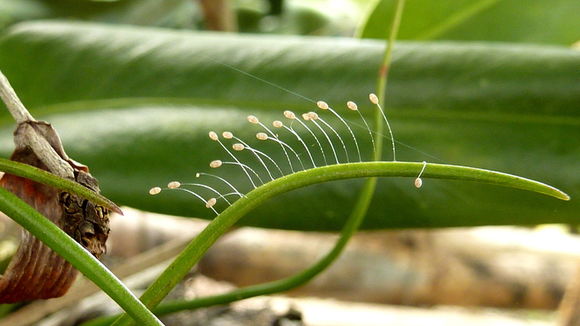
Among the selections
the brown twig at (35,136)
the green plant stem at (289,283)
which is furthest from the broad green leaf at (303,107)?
the brown twig at (35,136)

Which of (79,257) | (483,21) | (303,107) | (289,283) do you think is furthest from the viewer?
(483,21)

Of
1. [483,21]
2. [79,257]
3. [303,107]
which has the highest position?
[483,21]

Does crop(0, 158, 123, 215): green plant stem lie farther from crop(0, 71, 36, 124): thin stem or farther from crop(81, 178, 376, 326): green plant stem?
crop(81, 178, 376, 326): green plant stem

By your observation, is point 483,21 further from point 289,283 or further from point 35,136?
point 35,136

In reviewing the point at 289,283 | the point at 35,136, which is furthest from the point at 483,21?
the point at 35,136

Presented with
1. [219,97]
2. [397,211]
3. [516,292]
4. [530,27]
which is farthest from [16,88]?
[516,292]

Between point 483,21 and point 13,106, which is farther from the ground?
point 483,21
